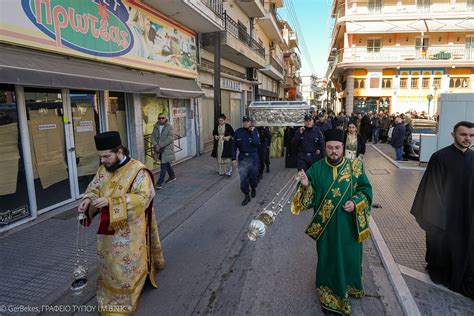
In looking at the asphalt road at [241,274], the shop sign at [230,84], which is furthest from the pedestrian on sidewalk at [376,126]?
the asphalt road at [241,274]

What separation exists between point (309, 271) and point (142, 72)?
7.67 meters

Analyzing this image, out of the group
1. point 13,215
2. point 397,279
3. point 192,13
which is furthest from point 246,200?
point 192,13

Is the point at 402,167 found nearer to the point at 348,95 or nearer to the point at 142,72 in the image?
the point at 142,72

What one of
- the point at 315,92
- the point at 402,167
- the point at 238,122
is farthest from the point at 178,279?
the point at 315,92

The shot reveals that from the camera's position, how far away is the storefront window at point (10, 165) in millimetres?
5555

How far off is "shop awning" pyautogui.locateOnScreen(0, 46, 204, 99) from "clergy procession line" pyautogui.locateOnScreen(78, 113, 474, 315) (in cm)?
285

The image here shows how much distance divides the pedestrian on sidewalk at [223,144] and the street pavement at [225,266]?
254 centimetres

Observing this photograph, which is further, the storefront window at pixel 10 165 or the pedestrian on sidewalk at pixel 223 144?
the pedestrian on sidewalk at pixel 223 144

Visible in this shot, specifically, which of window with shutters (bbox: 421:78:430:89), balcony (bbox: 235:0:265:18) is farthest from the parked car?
window with shutters (bbox: 421:78:430:89)

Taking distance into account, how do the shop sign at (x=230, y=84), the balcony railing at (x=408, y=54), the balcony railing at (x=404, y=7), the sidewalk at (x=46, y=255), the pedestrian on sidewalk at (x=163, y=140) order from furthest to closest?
the balcony railing at (x=408, y=54) < the balcony railing at (x=404, y=7) < the shop sign at (x=230, y=84) < the pedestrian on sidewalk at (x=163, y=140) < the sidewalk at (x=46, y=255)

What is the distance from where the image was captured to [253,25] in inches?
925

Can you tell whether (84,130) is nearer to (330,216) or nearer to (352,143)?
(330,216)

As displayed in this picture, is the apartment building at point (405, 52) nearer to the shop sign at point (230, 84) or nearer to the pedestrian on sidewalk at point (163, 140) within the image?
the shop sign at point (230, 84)

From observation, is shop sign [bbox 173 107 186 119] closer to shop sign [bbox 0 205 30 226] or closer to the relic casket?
the relic casket
